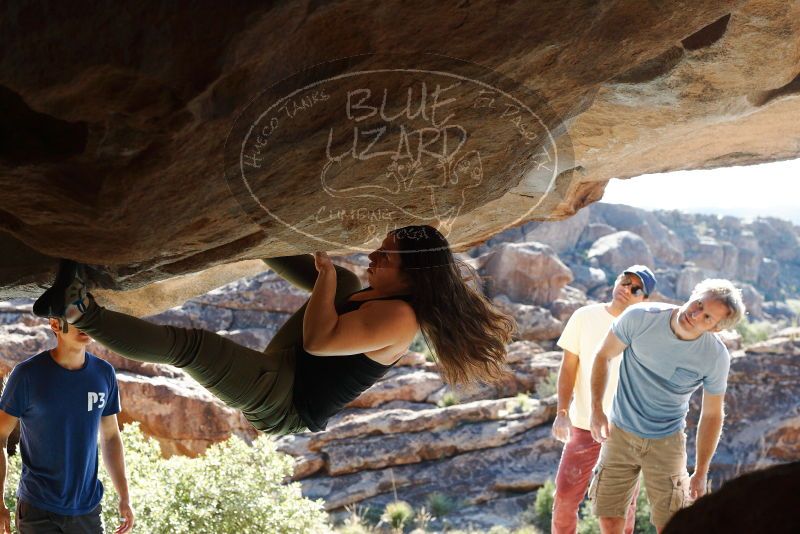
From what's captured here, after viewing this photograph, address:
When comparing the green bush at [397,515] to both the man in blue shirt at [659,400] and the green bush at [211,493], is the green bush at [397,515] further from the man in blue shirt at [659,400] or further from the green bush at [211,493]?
the man in blue shirt at [659,400]

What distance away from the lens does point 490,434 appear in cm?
1396

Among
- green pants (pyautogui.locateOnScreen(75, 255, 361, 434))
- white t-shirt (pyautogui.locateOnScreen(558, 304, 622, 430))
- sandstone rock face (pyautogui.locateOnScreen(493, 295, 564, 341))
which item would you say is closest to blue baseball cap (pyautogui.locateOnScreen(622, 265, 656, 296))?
white t-shirt (pyautogui.locateOnScreen(558, 304, 622, 430))

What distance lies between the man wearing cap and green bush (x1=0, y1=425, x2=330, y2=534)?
278 cm

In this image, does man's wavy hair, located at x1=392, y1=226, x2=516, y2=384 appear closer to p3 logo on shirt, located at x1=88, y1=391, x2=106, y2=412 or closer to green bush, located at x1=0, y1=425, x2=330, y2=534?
p3 logo on shirt, located at x1=88, y1=391, x2=106, y2=412

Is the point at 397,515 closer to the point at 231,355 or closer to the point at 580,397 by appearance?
the point at 580,397

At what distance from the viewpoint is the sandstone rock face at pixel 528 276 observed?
2148cm

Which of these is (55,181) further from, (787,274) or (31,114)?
(787,274)

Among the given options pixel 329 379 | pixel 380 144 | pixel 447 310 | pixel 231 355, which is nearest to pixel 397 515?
pixel 329 379

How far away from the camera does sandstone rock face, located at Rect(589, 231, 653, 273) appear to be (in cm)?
2978

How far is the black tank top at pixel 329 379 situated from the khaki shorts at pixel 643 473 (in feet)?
5.73

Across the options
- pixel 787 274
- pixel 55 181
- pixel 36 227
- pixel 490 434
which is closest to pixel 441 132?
pixel 55 181

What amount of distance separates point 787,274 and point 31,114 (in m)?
41.1

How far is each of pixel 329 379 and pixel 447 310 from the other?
0.62 meters

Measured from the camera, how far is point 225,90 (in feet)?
6.30
